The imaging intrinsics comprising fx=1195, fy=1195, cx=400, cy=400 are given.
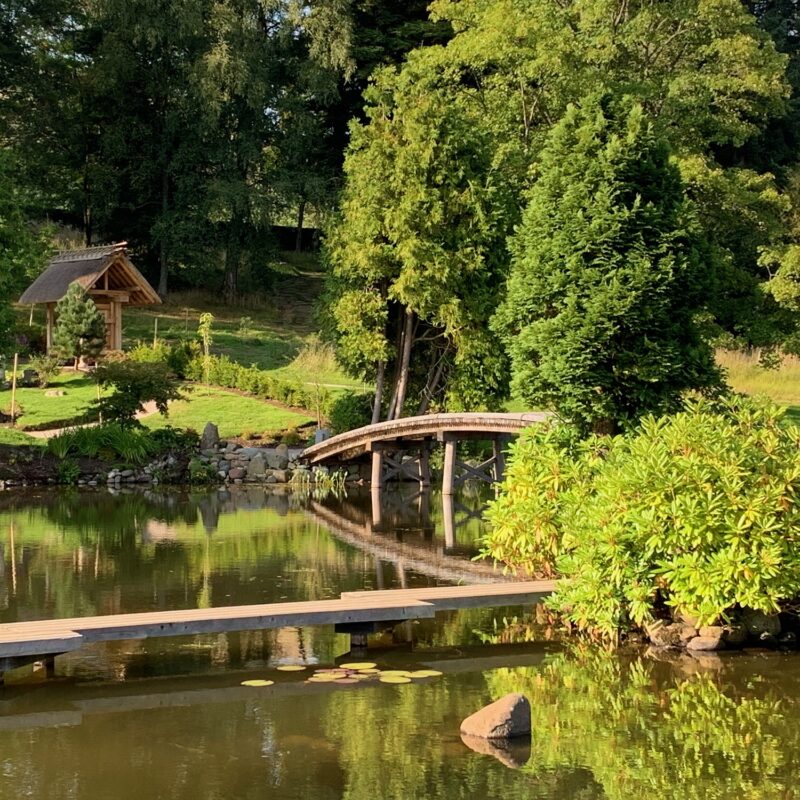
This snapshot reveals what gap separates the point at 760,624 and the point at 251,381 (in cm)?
2497

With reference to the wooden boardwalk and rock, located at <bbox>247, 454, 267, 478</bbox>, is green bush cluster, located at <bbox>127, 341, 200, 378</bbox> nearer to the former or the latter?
rock, located at <bbox>247, 454, 267, 478</bbox>

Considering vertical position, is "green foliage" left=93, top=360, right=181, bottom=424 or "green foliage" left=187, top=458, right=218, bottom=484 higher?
"green foliage" left=93, top=360, right=181, bottom=424

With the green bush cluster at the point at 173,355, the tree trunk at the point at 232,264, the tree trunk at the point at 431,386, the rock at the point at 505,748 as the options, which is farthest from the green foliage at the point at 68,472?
the tree trunk at the point at 232,264

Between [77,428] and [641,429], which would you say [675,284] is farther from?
[77,428]

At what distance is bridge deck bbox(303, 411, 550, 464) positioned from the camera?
76.2ft

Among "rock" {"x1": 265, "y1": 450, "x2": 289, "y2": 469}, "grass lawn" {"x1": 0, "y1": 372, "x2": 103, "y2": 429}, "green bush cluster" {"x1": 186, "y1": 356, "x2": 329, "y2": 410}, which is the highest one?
"green bush cluster" {"x1": 186, "y1": 356, "x2": 329, "y2": 410}

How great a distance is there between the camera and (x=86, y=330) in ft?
118

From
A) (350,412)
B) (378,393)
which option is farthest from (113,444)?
(378,393)

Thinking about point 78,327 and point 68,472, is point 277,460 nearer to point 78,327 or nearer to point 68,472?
point 68,472

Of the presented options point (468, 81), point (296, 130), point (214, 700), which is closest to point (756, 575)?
point (214, 700)

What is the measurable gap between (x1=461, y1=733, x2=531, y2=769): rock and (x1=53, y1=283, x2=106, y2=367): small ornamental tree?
28.8 meters

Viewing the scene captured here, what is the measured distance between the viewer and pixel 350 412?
32.1 m

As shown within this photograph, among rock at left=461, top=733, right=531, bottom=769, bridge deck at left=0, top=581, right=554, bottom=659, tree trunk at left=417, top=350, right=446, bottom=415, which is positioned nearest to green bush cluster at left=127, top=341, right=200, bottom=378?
tree trunk at left=417, top=350, right=446, bottom=415

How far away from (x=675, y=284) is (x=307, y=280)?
135 ft
